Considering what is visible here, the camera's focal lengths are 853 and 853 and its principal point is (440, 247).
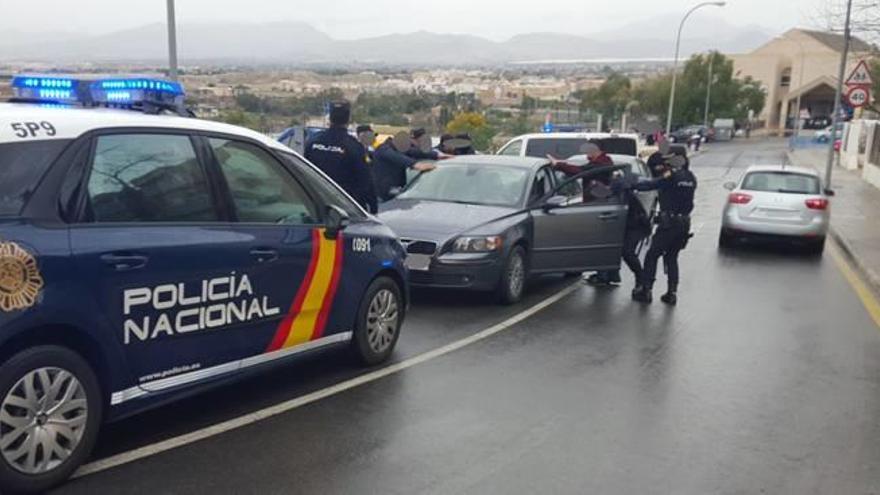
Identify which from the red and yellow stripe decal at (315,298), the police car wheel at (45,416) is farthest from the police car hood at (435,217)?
the police car wheel at (45,416)

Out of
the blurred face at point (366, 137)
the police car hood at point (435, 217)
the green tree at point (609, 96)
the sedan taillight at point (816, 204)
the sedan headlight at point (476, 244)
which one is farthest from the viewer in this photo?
the green tree at point (609, 96)

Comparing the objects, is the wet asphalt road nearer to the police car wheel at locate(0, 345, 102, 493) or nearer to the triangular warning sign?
the police car wheel at locate(0, 345, 102, 493)

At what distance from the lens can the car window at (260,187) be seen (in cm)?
513

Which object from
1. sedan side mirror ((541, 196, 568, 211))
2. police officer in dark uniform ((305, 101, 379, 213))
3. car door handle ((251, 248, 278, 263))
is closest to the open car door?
sedan side mirror ((541, 196, 568, 211))

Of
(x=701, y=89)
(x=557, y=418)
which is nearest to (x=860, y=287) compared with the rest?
(x=557, y=418)

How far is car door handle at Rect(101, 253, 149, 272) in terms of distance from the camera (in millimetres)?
4176

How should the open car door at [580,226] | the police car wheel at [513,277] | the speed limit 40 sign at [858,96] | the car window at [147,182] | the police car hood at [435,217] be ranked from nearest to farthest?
the car window at [147,182] → the police car hood at [435,217] → the police car wheel at [513,277] → the open car door at [580,226] → the speed limit 40 sign at [858,96]

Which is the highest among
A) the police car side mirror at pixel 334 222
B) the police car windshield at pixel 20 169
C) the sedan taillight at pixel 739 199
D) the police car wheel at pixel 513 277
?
the police car windshield at pixel 20 169

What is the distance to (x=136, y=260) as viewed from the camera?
4.30 meters

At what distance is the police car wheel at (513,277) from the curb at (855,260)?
202 inches

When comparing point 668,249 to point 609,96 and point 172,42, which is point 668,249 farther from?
point 609,96

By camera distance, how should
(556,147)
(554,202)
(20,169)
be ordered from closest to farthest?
(20,169) < (554,202) < (556,147)

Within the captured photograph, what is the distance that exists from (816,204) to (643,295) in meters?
6.01

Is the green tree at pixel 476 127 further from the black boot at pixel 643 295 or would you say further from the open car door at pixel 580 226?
the black boot at pixel 643 295
